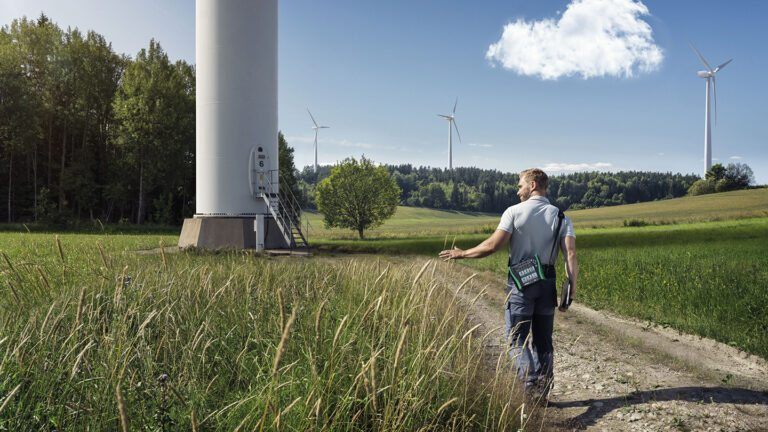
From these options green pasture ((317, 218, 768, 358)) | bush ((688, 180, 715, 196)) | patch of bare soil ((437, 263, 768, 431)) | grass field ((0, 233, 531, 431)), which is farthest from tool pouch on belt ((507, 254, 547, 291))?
bush ((688, 180, 715, 196))

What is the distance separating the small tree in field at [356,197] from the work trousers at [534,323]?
4678 cm

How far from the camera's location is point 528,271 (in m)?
4.95

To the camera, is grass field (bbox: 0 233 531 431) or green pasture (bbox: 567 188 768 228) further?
green pasture (bbox: 567 188 768 228)

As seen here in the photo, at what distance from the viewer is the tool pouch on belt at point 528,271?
4.89 metres

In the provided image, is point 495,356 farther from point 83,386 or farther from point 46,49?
point 46,49

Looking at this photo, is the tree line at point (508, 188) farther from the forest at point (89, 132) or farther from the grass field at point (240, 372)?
the grass field at point (240, 372)

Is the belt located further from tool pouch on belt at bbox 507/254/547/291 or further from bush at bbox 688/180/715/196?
bush at bbox 688/180/715/196

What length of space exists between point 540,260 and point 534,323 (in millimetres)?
814

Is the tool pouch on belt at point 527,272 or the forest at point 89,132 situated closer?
the tool pouch on belt at point 527,272

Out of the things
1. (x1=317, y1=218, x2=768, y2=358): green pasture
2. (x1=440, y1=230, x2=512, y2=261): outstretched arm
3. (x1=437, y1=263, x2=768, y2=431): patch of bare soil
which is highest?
(x1=440, y1=230, x2=512, y2=261): outstretched arm

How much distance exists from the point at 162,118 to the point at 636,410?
136ft

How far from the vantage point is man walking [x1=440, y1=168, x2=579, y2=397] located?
498 cm

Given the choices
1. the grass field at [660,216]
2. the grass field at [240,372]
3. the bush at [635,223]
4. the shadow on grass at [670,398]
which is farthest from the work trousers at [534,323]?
the bush at [635,223]

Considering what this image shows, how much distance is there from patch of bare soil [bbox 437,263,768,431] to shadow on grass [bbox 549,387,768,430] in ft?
0.03
